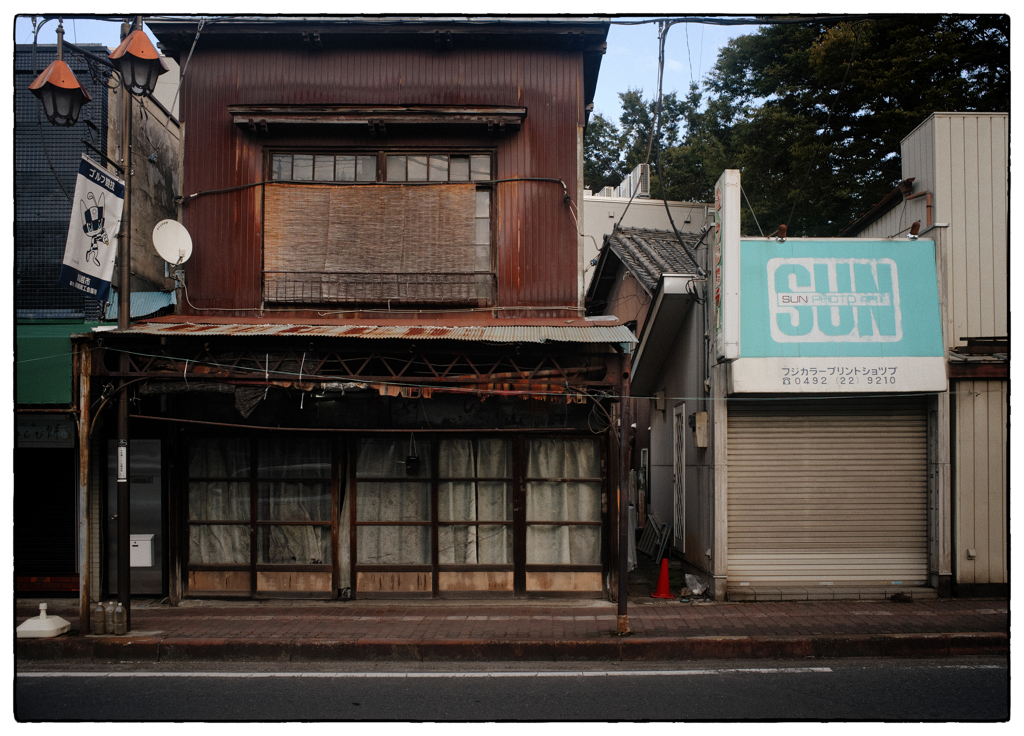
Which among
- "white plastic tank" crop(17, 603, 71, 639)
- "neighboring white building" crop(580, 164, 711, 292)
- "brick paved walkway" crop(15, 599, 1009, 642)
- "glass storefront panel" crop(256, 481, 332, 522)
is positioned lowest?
"brick paved walkway" crop(15, 599, 1009, 642)

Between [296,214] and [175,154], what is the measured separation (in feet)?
13.2

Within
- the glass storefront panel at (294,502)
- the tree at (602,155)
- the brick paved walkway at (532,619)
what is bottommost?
the brick paved walkway at (532,619)

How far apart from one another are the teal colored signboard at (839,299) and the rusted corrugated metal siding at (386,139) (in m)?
2.90

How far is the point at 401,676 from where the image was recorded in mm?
8117

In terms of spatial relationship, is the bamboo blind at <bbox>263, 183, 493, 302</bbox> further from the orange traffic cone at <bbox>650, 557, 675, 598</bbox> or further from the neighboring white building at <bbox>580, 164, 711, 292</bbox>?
the neighboring white building at <bbox>580, 164, 711, 292</bbox>

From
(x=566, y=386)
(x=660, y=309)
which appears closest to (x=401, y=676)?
(x=566, y=386)

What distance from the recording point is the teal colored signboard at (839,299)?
11.2 m

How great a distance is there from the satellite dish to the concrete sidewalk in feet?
17.3

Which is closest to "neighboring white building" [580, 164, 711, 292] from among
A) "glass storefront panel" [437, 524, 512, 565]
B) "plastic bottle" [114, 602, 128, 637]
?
"glass storefront panel" [437, 524, 512, 565]

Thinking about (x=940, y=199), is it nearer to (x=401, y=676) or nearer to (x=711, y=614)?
(x=711, y=614)

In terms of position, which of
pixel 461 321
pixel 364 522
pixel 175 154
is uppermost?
pixel 175 154

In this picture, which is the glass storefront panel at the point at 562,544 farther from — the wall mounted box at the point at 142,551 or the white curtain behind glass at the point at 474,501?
the wall mounted box at the point at 142,551

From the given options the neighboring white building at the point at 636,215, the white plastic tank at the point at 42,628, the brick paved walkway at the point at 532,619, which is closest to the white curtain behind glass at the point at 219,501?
the brick paved walkway at the point at 532,619

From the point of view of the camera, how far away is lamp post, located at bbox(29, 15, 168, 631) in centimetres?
948
